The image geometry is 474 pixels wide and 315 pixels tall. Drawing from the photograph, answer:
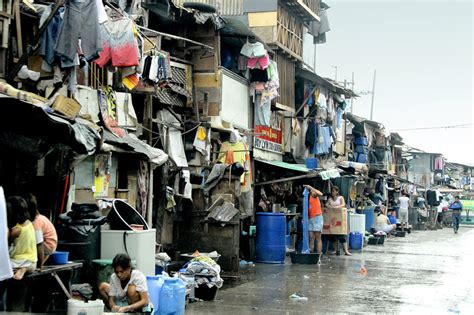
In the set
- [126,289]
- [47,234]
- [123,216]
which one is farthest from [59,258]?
[123,216]

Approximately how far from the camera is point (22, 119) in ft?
31.6

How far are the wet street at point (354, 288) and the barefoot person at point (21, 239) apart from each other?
3.14 meters

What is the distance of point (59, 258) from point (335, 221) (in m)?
13.4

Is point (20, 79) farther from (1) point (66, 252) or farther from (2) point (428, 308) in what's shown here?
(2) point (428, 308)

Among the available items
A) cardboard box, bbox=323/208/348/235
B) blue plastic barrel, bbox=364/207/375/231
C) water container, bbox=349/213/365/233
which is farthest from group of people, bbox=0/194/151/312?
blue plastic barrel, bbox=364/207/375/231

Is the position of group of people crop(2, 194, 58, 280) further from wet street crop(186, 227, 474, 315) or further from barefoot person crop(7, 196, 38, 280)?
wet street crop(186, 227, 474, 315)

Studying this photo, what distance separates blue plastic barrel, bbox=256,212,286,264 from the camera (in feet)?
60.4

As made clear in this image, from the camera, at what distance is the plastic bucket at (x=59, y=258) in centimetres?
929

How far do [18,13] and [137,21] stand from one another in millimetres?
4942

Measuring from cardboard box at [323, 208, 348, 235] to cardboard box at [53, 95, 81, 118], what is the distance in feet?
39.4

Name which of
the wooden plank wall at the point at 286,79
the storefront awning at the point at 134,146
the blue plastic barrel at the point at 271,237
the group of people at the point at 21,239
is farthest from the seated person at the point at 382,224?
the group of people at the point at 21,239

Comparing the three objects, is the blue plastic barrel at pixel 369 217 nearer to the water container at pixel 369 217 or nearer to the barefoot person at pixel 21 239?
the water container at pixel 369 217

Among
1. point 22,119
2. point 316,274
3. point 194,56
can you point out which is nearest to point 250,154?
point 194,56

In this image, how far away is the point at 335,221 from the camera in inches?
851
